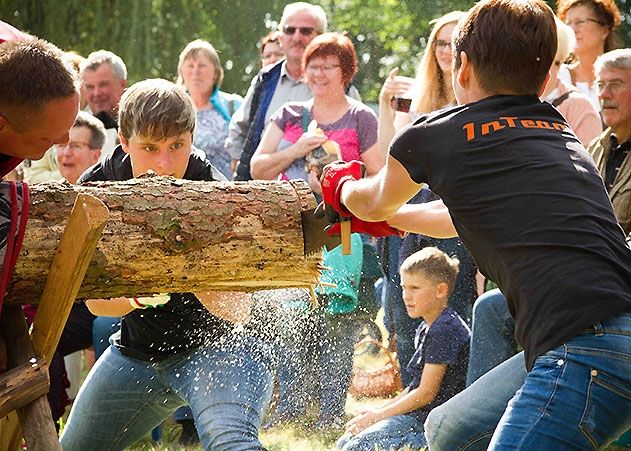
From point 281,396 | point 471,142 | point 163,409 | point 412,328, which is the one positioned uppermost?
point 471,142

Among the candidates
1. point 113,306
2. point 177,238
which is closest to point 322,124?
point 113,306

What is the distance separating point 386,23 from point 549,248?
537 inches

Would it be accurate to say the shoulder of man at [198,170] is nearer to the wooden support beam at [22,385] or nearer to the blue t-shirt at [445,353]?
the wooden support beam at [22,385]

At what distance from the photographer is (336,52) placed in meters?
6.64

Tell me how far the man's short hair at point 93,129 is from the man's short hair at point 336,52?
1378 mm

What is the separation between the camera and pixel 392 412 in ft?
18.5

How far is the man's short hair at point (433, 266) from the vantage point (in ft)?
19.1

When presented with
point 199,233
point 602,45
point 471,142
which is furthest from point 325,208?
point 602,45

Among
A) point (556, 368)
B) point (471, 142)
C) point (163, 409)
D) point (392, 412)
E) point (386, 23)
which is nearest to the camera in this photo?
point (556, 368)

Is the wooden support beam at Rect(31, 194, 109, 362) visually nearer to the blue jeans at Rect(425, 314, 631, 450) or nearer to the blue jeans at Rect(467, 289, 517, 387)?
the blue jeans at Rect(425, 314, 631, 450)

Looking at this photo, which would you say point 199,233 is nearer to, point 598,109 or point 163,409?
point 163,409

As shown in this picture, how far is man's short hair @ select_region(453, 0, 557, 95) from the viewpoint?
3.11m

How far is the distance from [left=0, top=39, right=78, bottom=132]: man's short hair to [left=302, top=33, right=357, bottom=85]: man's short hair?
11.5 feet

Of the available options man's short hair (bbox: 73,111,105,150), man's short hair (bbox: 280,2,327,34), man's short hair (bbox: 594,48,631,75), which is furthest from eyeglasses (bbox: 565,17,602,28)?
man's short hair (bbox: 73,111,105,150)
